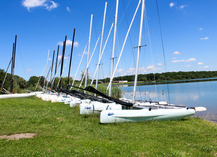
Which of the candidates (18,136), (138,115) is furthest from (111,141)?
(138,115)

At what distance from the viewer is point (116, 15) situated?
17.2 meters

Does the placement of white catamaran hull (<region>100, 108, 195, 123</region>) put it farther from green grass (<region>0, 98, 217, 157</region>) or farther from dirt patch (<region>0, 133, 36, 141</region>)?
dirt patch (<region>0, 133, 36, 141</region>)

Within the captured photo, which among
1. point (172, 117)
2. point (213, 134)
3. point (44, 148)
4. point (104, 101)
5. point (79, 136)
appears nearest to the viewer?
point (44, 148)

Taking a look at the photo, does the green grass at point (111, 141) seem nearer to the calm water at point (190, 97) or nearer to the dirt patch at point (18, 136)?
the dirt patch at point (18, 136)

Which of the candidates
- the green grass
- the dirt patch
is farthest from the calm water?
the dirt patch

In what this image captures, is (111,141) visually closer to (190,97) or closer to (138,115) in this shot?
(138,115)

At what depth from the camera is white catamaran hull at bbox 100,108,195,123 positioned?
8711 mm

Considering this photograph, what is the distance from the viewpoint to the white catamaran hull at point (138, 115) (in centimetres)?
871

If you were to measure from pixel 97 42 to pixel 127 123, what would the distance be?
50.3 feet

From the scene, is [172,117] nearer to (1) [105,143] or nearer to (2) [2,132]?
(1) [105,143]

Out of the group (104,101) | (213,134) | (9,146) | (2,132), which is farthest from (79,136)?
(104,101)

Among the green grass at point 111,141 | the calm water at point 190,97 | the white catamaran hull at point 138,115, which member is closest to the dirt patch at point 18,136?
the green grass at point 111,141

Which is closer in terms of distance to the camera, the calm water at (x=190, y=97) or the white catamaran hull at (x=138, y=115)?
the white catamaran hull at (x=138, y=115)

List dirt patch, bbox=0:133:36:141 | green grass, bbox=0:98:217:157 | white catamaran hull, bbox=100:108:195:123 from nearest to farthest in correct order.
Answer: green grass, bbox=0:98:217:157
dirt patch, bbox=0:133:36:141
white catamaran hull, bbox=100:108:195:123
